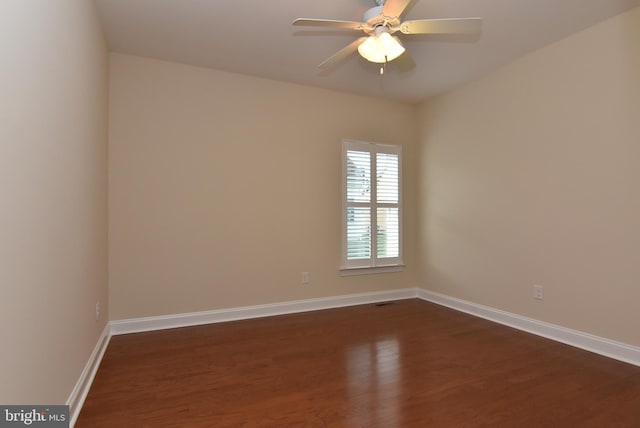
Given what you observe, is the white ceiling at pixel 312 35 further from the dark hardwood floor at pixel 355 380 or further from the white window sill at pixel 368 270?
the dark hardwood floor at pixel 355 380

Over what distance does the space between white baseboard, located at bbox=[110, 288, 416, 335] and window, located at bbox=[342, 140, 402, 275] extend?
13.8 inches

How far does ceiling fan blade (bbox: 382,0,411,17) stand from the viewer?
184 cm

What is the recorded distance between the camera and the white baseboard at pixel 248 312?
10.1 feet

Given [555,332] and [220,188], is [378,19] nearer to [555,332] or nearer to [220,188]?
[220,188]

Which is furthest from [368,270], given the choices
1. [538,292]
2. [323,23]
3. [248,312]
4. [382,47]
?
[323,23]

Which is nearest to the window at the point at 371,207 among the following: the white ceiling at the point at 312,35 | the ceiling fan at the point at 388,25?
the white ceiling at the point at 312,35

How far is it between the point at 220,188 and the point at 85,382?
1.97m

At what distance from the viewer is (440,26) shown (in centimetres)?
201

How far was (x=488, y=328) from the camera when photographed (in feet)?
10.4

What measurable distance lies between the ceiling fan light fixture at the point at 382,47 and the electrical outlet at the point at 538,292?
2.45 meters

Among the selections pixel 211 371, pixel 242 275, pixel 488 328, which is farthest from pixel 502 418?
pixel 242 275

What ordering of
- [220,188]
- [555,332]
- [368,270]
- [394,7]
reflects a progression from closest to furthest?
[394,7]
[555,332]
[220,188]
[368,270]

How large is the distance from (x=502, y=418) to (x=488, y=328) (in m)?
1.59

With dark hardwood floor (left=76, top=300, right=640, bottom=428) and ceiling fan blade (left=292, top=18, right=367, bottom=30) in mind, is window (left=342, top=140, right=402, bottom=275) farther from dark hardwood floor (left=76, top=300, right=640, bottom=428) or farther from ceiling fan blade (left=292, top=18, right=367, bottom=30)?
ceiling fan blade (left=292, top=18, right=367, bottom=30)
